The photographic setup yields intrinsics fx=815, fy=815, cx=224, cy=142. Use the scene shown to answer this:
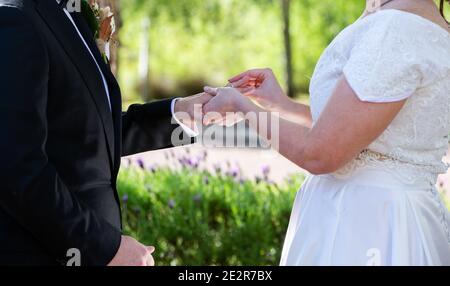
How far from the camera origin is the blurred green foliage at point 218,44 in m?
22.9

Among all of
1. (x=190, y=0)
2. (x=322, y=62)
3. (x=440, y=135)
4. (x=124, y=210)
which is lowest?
(x=190, y=0)

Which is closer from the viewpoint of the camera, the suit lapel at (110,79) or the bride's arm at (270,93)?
the suit lapel at (110,79)

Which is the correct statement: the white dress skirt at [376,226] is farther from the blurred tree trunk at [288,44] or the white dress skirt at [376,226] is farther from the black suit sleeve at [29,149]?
the blurred tree trunk at [288,44]

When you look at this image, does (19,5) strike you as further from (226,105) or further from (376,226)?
(376,226)

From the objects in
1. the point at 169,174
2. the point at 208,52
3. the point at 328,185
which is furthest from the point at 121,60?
the point at 328,185

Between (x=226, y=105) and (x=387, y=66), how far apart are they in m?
0.56

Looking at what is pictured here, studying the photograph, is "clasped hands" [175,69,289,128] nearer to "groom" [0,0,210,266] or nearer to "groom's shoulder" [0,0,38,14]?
"groom" [0,0,210,266]

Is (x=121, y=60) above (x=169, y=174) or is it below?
below

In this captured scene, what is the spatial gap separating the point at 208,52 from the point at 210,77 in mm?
730

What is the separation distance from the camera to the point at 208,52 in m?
23.7

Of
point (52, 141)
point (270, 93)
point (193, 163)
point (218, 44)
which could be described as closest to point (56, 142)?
point (52, 141)

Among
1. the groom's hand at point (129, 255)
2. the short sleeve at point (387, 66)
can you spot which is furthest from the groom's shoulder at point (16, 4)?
the short sleeve at point (387, 66)

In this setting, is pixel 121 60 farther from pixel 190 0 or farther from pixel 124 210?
pixel 124 210

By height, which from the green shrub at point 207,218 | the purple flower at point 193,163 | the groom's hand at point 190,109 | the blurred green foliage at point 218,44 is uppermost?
the groom's hand at point 190,109
